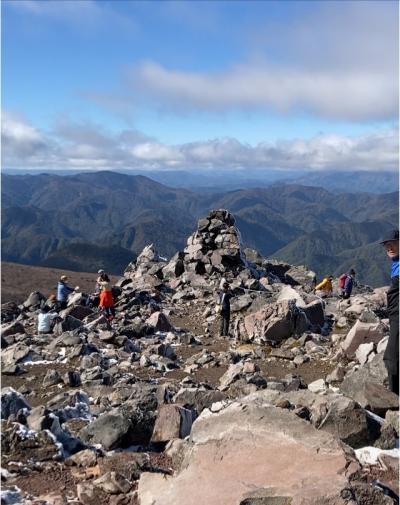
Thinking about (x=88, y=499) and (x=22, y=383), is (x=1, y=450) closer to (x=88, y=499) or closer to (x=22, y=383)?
(x=88, y=499)

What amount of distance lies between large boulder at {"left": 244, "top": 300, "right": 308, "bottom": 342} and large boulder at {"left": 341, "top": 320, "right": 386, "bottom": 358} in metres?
4.39

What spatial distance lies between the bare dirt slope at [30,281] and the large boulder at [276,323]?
6248 centimetres

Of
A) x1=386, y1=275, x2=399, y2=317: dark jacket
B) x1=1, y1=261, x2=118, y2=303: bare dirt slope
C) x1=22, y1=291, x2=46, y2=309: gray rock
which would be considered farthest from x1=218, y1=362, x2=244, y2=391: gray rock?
x1=1, y1=261, x2=118, y2=303: bare dirt slope

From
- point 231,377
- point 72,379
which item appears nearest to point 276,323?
point 231,377

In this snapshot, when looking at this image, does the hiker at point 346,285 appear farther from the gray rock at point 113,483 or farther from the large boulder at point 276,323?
the gray rock at point 113,483

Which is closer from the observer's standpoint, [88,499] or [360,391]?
[88,499]

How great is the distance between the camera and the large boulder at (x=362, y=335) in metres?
19.1

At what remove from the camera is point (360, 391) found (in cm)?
1186

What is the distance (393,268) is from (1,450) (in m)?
8.70

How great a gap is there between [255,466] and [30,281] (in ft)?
357

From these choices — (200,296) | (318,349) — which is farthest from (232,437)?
(200,296)

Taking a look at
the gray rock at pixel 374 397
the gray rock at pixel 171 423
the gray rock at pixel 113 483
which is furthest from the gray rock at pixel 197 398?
the gray rock at pixel 113 483

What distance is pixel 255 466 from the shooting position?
7988 millimetres

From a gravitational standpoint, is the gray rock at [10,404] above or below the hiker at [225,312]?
above
